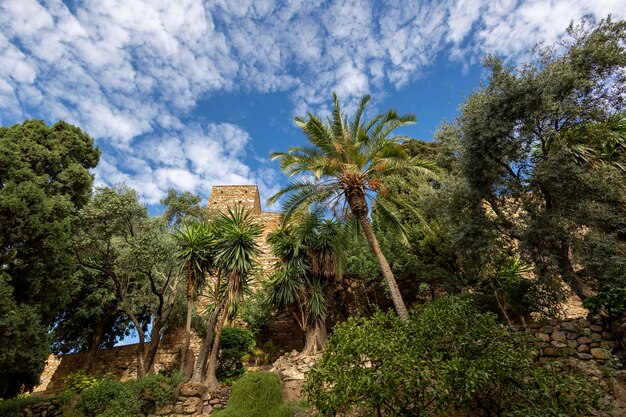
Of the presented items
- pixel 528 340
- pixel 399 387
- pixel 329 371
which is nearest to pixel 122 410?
pixel 329 371

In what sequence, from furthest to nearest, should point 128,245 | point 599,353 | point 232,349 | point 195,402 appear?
1. point 128,245
2. point 232,349
3. point 195,402
4. point 599,353

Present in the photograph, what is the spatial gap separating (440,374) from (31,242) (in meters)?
10.1

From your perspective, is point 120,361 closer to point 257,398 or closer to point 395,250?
point 257,398

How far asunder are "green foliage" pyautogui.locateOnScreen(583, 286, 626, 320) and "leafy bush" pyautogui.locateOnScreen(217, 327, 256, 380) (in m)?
10.2

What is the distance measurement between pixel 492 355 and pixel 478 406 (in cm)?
115

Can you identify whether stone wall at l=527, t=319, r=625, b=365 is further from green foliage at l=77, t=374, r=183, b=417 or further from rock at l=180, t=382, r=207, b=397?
green foliage at l=77, t=374, r=183, b=417

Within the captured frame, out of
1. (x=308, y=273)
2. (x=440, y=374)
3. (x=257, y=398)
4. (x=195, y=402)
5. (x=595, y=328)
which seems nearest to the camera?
(x=440, y=374)

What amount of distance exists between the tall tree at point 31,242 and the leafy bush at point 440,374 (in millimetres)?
7065

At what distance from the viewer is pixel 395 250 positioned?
45.2ft

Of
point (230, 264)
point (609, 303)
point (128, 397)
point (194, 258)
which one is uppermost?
point (194, 258)

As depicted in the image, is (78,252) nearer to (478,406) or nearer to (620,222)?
(478,406)

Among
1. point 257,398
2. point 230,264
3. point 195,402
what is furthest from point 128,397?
point 230,264

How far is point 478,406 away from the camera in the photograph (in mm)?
5820

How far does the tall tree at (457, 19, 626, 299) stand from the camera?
7465 mm
